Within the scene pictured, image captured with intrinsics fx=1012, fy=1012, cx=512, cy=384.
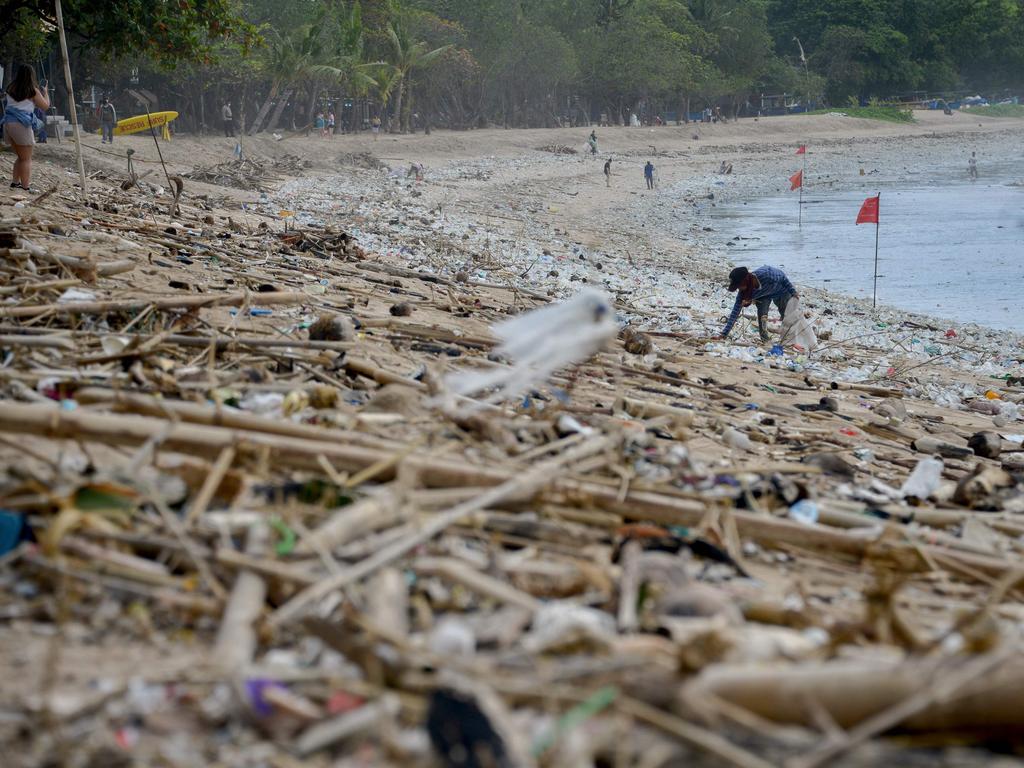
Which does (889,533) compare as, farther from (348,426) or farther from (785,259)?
(785,259)

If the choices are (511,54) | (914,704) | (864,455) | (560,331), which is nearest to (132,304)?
(560,331)

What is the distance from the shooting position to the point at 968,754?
81.7 inches

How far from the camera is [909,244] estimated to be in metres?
26.2

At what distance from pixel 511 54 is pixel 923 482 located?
48591 millimetres

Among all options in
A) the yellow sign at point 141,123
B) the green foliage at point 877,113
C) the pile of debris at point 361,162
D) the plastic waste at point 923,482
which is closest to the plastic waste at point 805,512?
the plastic waste at point 923,482

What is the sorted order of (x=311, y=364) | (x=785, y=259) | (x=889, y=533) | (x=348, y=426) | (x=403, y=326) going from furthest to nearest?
1. (x=785, y=259)
2. (x=403, y=326)
3. (x=311, y=364)
4. (x=348, y=426)
5. (x=889, y=533)

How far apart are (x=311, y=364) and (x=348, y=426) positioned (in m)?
1.12

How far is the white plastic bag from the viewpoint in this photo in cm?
1076

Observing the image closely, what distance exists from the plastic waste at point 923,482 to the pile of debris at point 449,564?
3 centimetres

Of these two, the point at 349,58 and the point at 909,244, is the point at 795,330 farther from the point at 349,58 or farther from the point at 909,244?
the point at 349,58

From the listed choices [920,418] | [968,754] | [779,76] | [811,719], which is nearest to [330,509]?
[811,719]

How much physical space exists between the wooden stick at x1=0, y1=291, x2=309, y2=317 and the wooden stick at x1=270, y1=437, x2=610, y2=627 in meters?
2.79

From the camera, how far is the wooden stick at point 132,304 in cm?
507

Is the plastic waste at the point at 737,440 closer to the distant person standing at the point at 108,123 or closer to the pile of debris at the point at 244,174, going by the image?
the pile of debris at the point at 244,174
